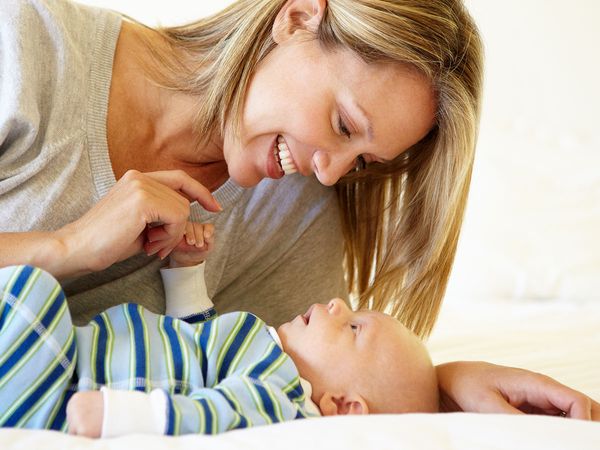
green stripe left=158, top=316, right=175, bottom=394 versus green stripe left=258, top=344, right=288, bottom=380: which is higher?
green stripe left=158, top=316, right=175, bottom=394

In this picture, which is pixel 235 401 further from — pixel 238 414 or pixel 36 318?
pixel 36 318

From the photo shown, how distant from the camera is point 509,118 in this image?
2.61 metres

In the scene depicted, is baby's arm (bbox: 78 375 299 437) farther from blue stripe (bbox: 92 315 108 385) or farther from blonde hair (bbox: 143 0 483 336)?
blonde hair (bbox: 143 0 483 336)

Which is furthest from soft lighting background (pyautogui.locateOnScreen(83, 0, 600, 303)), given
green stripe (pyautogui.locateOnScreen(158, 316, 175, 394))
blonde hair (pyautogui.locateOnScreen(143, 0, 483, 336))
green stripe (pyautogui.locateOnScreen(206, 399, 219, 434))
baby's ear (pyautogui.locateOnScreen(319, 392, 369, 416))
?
green stripe (pyautogui.locateOnScreen(206, 399, 219, 434))

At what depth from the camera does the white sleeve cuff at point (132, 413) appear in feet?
3.03

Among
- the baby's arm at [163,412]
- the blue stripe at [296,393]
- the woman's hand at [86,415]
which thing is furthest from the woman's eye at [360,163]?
the woman's hand at [86,415]

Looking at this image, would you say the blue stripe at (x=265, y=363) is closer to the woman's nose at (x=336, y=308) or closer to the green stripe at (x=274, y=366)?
the green stripe at (x=274, y=366)

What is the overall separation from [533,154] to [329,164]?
124 centimetres

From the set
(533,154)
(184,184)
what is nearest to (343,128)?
(184,184)

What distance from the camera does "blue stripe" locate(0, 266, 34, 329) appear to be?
3.30 ft

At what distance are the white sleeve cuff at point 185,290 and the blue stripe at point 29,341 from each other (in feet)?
1.18

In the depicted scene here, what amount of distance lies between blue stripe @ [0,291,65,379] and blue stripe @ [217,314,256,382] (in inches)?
8.9

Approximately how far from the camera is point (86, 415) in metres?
0.93

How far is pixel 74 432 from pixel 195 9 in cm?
169
